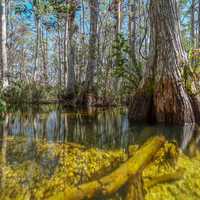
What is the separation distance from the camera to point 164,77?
6.05 meters

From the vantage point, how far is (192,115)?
19.9 feet

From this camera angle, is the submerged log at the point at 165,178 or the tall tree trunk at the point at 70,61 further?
the tall tree trunk at the point at 70,61

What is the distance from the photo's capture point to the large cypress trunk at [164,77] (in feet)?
19.5

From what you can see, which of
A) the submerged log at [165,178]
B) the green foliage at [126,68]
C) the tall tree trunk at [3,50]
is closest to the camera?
the submerged log at [165,178]

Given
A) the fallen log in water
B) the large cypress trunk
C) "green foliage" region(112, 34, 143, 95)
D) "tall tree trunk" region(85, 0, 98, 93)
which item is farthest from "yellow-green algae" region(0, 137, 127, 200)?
"tall tree trunk" region(85, 0, 98, 93)

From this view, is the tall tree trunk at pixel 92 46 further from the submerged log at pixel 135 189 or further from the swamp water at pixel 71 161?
the submerged log at pixel 135 189

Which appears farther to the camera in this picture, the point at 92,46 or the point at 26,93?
the point at 26,93

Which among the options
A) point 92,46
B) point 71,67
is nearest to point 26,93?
A: point 71,67

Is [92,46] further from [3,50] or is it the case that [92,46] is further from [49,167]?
[49,167]

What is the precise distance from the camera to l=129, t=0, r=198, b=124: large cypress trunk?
5957mm

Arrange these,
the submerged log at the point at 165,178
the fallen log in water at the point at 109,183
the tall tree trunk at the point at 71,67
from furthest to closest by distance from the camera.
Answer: the tall tree trunk at the point at 71,67 → the submerged log at the point at 165,178 → the fallen log in water at the point at 109,183

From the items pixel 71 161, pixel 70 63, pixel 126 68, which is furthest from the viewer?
pixel 70 63

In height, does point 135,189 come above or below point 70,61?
below

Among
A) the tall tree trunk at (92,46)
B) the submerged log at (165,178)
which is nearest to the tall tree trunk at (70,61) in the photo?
the tall tree trunk at (92,46)
